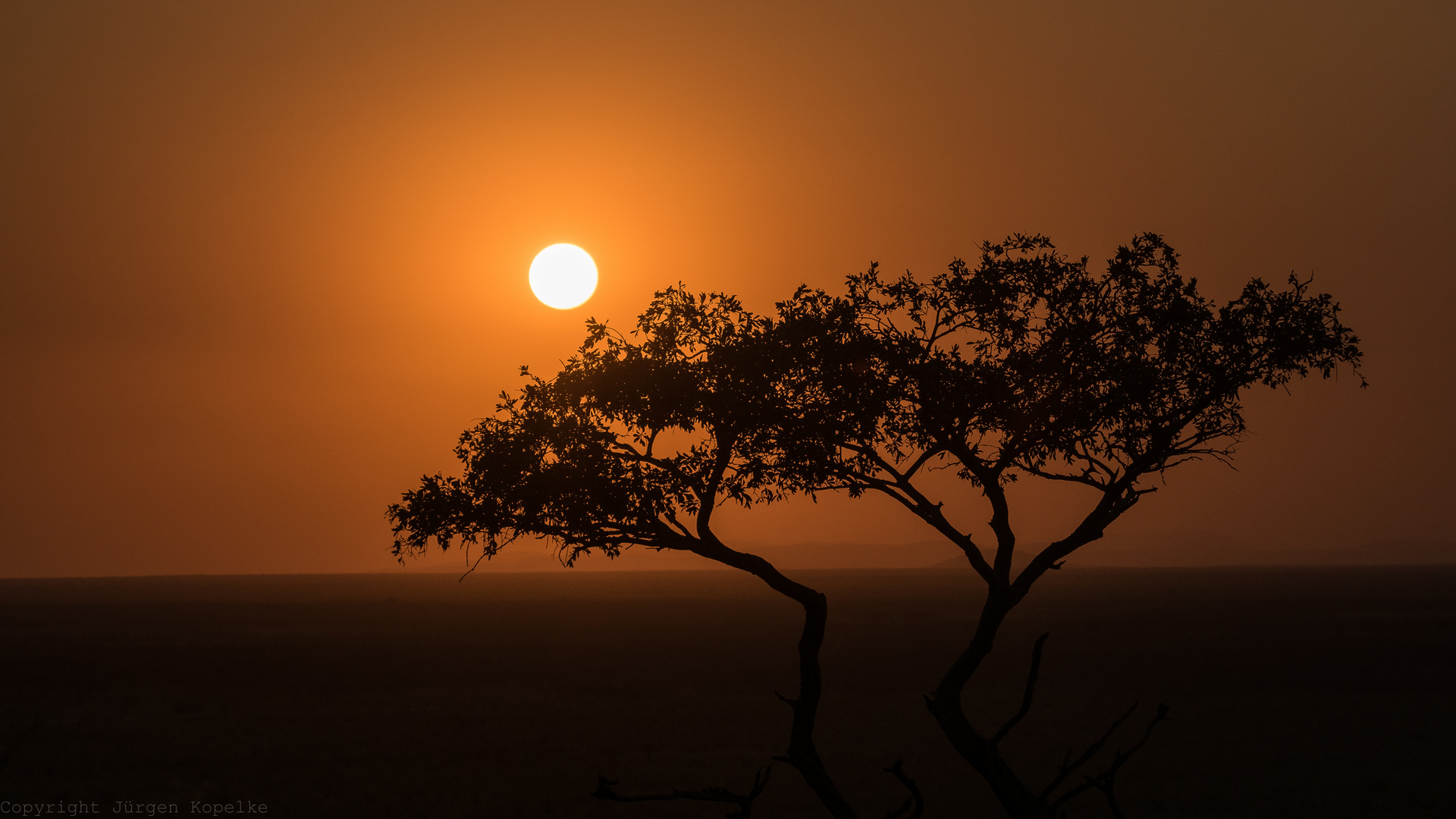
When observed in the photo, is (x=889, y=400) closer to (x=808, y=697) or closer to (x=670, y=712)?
(x=808, y=697)

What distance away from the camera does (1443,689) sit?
2013 inches

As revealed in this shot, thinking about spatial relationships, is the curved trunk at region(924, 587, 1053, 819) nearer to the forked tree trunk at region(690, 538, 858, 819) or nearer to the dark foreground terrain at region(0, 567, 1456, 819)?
the forked tree trunk at region(690, 538, 858, 819)

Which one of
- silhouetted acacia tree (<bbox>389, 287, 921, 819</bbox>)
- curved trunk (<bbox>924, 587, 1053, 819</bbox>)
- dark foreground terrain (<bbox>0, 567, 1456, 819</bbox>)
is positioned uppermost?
silhouetted acacia tree (<bbox>389, 287, 921, 819</bbox>)

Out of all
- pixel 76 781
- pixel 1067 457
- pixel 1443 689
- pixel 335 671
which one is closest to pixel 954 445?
pixel 1067 457

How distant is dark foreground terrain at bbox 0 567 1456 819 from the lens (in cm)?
3105

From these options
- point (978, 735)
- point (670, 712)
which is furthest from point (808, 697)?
point (670, 712)

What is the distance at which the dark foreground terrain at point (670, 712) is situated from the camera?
31047 mm

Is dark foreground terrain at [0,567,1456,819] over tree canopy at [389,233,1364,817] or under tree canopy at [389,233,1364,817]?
under

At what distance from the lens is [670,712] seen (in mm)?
46094

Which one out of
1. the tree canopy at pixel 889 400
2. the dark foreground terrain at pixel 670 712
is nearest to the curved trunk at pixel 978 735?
the tree canopy at pixel 889 400

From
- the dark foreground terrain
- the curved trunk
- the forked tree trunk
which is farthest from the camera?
the dark foreground terrain

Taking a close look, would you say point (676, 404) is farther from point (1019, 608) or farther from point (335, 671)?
point (1019, 608)

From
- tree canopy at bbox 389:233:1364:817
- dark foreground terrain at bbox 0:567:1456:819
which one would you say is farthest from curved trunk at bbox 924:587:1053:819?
dark foreground terrain at bbox 0:567:1456:819

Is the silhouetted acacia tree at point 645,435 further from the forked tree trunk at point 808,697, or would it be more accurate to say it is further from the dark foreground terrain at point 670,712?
the dark foreground terrain at point 670,712
